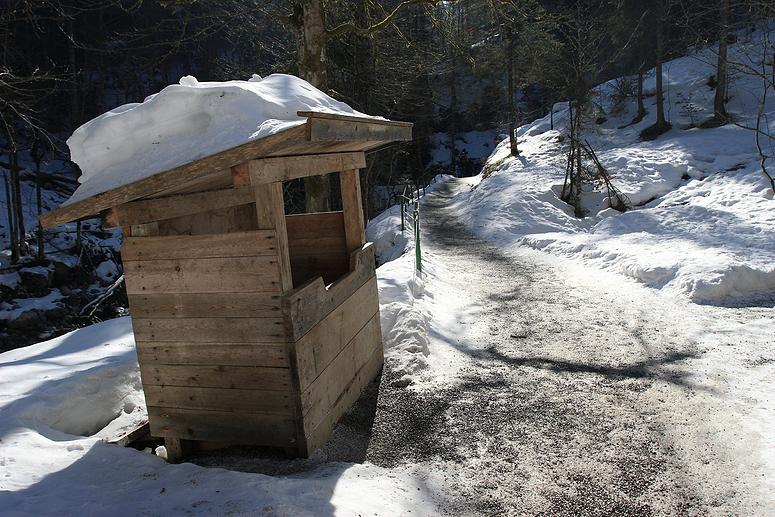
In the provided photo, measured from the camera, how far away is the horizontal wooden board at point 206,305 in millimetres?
3449

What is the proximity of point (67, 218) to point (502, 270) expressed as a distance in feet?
25.5

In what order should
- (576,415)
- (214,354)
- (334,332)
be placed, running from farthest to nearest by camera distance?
(576,415), (334,332), (214,354)

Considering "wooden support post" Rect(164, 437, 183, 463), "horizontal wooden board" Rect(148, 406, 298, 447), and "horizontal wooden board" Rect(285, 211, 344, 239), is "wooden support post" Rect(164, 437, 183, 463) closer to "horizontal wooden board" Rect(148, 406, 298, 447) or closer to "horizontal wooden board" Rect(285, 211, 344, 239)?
"horizontal wooden board" Rect(148, 406, 298, 447)

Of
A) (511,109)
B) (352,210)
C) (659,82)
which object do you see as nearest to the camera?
(352,210)

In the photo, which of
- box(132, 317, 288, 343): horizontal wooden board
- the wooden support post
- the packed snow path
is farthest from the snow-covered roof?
the packed snow path

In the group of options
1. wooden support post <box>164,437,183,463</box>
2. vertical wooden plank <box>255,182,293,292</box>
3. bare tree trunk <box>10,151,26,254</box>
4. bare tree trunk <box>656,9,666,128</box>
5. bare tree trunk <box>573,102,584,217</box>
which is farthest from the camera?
bare tree trunk <box>656,9,666,128</box>

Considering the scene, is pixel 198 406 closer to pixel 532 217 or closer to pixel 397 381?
pixel 397 381

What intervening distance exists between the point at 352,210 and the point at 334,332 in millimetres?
1458

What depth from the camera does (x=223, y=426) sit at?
3693mm

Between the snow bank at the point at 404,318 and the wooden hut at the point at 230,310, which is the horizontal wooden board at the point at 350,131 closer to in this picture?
the wooden hut at the point at 230,310

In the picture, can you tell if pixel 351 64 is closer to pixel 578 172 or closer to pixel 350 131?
pixel 578 172

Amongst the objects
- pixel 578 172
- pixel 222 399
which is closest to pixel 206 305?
pixel 222 399

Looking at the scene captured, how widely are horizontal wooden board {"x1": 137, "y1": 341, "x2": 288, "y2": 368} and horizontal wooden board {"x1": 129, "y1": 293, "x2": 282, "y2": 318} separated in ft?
0.65

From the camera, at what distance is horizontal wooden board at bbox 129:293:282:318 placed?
3.45 meters
